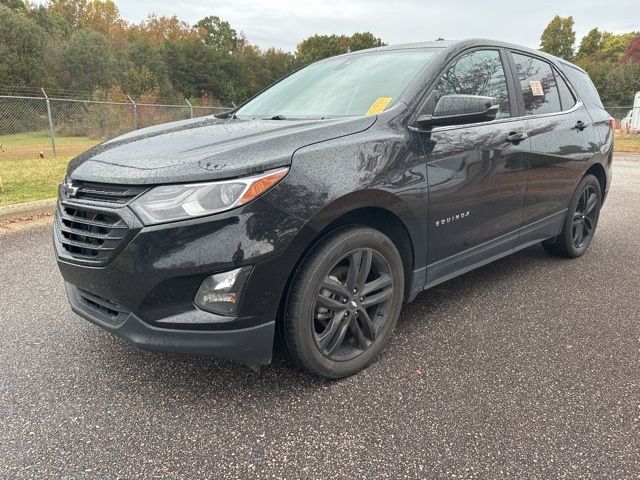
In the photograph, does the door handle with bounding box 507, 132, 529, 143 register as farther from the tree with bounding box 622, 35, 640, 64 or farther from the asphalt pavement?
the tree with bounding box 622, 35, 640, 64

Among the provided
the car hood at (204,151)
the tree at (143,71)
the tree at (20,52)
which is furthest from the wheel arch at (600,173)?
the tree at (20,52)

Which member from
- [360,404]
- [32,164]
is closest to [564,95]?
[360,404]

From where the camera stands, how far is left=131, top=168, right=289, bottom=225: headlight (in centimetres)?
191

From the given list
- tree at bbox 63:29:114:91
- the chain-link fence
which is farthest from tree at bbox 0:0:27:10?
the chain-link fence

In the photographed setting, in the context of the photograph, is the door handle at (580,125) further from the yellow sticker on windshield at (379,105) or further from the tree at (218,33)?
the tree at (218,33)

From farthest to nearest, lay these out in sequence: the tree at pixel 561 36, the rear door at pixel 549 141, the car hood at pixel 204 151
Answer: the tree at pixel 561 36 → the rear door at pixel 549 141 → the car hood at pixel 204 151

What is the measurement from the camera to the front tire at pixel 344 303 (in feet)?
7.12

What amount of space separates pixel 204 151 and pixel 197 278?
0.56 metres

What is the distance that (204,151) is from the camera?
2.10 metres

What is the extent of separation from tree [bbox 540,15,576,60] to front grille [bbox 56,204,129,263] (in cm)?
7256

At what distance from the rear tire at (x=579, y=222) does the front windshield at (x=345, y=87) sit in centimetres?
203

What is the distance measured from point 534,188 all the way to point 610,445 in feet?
6.32

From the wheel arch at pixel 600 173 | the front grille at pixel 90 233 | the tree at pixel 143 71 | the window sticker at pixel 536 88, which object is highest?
the tree at pixel 143 71

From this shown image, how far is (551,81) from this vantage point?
382 centimetres
